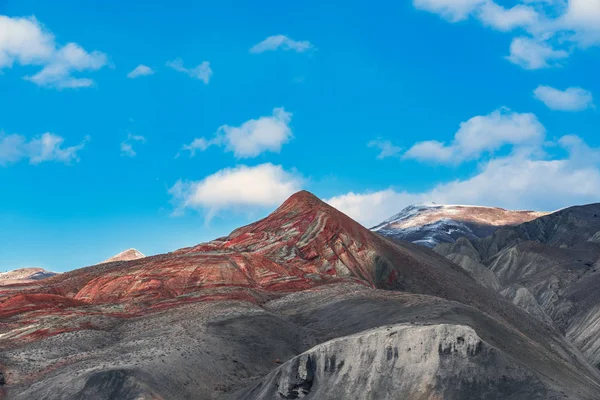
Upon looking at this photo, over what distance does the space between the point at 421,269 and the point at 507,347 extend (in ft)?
141

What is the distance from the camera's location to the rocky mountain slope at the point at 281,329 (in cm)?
2998

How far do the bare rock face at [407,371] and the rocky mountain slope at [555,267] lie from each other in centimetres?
4629

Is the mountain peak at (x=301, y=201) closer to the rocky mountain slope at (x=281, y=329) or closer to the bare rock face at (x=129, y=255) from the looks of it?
the rocky mountain slope at (x=281, y=329)

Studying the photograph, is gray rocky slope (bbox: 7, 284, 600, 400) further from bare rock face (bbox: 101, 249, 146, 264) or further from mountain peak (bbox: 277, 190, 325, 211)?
bare rock face (bbox: 101, 249, 146, 264)

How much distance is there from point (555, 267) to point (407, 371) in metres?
103

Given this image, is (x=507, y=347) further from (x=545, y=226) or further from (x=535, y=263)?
(x=545, y=226)

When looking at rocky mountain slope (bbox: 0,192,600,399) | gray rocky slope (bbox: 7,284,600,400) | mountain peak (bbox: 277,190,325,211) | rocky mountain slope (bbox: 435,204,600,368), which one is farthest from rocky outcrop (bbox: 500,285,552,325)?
gray rocky slope (bbox: 7,284,600,400)

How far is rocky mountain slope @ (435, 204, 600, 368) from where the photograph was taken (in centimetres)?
8981

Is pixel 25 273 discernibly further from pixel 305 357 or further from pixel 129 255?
pixel 305 357

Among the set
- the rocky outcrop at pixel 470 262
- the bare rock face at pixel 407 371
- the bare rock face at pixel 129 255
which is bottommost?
the bare rock face at pixel 407 371

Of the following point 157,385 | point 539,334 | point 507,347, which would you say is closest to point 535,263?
point 539,334

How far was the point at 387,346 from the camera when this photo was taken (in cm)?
3112

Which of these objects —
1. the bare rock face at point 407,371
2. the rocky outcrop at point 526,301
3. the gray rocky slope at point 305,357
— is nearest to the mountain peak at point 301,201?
the gray rocky slope at point 305,357

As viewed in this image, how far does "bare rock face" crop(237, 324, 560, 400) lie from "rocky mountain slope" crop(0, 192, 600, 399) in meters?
0.06
